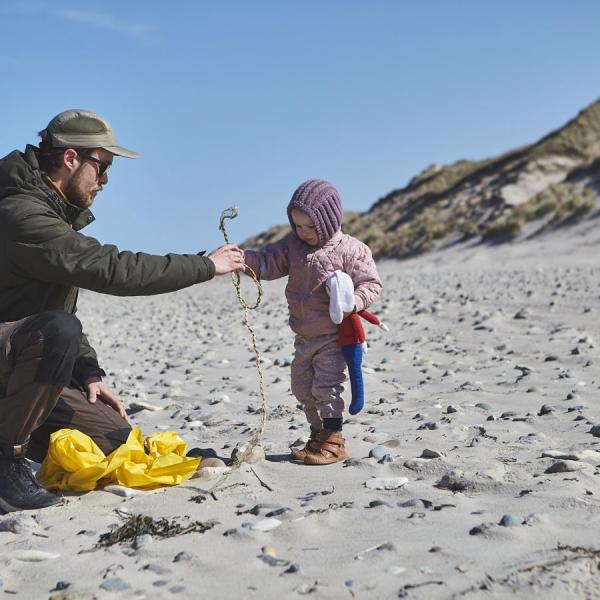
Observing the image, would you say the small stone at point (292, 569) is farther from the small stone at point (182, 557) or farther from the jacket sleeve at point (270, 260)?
the jacket sleeve at point (270, 260)

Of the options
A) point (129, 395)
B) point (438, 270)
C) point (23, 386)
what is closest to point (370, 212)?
point (438, 270)

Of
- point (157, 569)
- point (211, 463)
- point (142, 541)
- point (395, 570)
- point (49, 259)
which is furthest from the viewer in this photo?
point (211, 463)

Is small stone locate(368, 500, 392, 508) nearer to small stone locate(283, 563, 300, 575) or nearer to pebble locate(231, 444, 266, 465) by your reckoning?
small stone locate(283, 563, 300, 575)

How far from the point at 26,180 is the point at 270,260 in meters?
1.36

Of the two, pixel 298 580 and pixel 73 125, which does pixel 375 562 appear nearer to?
pixel 298 580

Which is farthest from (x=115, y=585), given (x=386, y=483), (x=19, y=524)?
(x=386, y=483)

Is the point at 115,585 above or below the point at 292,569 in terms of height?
above

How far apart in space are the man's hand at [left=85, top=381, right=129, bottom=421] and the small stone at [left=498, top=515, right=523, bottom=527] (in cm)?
239

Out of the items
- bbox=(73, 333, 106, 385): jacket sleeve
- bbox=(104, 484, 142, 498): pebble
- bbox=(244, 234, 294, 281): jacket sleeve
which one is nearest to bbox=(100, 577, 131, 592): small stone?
bbox=(104, 484, 142, 498): pebble

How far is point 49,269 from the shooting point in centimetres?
388

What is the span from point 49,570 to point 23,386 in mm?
1102

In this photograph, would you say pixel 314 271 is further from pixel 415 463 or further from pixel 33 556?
pixel 33 556

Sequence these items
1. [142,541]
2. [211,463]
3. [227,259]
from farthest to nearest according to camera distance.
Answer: [211,463], [227,259], [142,541]

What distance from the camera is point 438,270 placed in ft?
74.5
